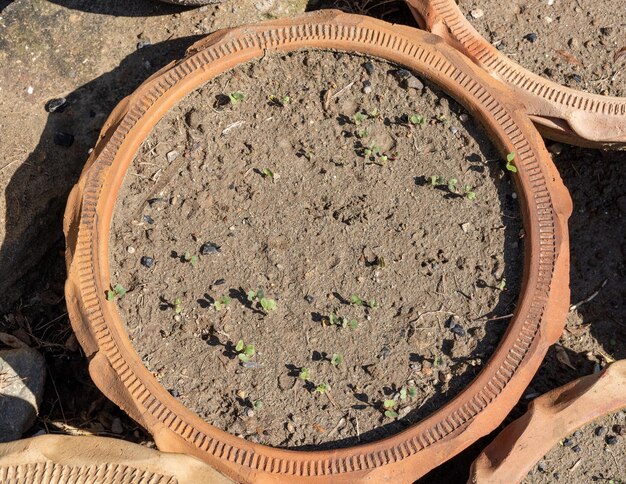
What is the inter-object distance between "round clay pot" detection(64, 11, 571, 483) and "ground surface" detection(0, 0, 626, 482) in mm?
341

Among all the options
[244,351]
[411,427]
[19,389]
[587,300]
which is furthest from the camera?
[587,300]

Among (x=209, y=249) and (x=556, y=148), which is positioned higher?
(x=556, y=148)

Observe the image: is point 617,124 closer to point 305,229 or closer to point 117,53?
point 305,229

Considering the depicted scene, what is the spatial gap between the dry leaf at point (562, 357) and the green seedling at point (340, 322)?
0.86 metres

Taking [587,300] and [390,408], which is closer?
[390,408]

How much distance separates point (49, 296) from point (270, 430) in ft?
3.40

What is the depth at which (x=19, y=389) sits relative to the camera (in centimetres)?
254

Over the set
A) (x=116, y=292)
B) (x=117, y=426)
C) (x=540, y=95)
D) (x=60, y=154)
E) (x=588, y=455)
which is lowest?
(x=117, y=426)

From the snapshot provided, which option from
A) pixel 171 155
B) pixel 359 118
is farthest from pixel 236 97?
pixel 359 118

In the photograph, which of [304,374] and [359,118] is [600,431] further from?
[359,118]

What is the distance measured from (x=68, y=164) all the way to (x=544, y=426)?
6.01 ft

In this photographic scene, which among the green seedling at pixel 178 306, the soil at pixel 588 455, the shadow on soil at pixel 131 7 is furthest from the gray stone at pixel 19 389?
the soil at pixel 588 455

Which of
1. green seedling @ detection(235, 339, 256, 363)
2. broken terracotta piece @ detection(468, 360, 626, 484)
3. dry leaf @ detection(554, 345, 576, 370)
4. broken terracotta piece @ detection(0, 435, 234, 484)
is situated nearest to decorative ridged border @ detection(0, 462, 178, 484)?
broken terracotta piece @ detection(0, 435, 234, 484)

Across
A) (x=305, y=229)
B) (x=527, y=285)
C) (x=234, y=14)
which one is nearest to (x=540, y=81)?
(x=527, y=285)
